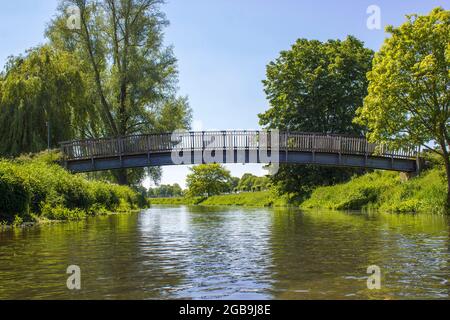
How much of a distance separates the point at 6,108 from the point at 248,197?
4195cm

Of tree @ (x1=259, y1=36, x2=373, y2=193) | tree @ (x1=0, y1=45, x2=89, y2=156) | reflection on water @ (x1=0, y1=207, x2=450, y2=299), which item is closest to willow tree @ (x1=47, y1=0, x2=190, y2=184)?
tree @ (x1=0, y1=45, x2=89, y2=156)

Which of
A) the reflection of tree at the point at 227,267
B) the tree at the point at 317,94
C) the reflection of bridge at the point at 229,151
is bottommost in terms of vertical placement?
the reflection of tree at the point at 227,267

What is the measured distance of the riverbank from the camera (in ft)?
96.9

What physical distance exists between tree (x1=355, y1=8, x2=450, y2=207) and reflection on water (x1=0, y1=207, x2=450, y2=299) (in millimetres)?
13104

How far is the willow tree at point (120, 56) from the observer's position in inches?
1815

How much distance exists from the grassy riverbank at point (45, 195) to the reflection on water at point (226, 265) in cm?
331

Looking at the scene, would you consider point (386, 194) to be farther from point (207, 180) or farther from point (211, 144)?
point (207, 180)

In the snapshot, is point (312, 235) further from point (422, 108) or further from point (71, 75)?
point (71, 75)

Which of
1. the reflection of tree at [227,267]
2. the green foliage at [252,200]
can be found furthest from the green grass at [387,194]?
the reflection of tree at [227,267]

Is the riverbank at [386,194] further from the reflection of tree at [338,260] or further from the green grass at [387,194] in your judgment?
the reflection of tree at [338,260]

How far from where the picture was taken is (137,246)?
13.2m
